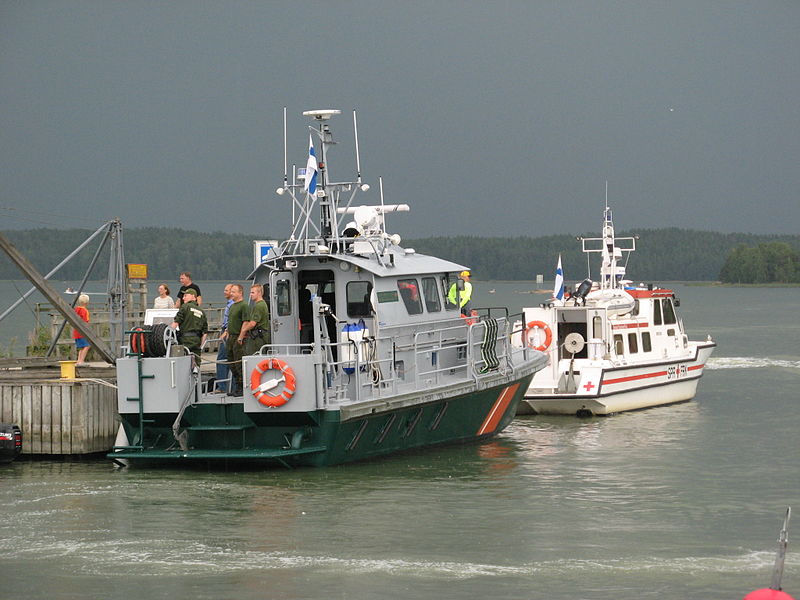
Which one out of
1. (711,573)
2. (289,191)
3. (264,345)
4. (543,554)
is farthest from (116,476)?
(711,573)

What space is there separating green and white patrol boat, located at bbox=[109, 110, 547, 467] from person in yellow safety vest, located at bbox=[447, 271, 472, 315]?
0.10 m

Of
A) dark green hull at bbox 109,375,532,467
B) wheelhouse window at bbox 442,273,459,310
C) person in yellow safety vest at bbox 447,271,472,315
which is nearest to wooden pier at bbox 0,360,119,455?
dark green hull at bbox 109,375,532,467

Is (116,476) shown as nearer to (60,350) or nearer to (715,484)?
(715,484)

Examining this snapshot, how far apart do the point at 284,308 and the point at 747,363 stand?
25.5 meters

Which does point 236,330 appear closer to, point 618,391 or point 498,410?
point 498,410

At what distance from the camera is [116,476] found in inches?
617

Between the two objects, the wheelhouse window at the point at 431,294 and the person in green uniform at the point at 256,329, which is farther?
the wheelhouse window at the point at 431,294

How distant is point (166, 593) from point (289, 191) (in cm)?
788

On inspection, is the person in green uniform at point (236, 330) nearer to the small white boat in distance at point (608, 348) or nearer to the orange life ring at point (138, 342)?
the orange life ring at point (138, 342)

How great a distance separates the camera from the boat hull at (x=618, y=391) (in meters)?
22.6

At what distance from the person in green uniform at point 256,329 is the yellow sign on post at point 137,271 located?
1262 cm

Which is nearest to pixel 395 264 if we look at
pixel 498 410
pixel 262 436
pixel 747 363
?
pixel 498 410

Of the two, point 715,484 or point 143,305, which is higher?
point 143,305

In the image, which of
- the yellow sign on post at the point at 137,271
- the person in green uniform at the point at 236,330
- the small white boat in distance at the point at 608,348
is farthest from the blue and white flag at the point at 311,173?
the yellow sign on post at the point at 137,271
